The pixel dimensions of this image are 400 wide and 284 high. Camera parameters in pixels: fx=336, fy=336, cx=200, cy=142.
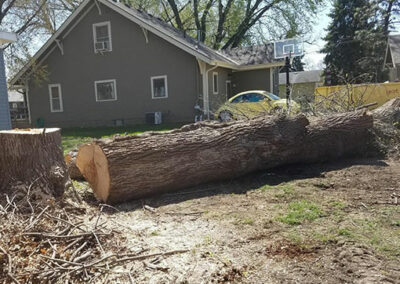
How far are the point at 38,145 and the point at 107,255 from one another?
→ 195 cm

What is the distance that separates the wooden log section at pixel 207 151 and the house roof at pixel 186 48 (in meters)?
9.91

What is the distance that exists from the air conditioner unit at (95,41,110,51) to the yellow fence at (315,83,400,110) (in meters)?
11.3

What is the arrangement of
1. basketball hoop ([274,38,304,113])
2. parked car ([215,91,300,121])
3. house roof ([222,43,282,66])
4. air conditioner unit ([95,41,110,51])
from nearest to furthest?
parked car ([215,91,300,121])
basketball hoop ([274,38,304,113])
air conditioner unit ([95,41,110,51])
house roof ([222,43,282,66])

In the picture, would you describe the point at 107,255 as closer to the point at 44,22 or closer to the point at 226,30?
the point at 44,22

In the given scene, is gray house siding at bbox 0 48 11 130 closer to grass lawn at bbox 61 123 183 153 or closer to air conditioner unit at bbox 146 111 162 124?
grass lawn at bbox 61 123 183 153

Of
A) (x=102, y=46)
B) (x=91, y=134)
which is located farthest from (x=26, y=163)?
(x=102, y=46)

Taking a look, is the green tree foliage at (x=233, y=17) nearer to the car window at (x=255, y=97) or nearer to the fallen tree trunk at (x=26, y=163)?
the car window at (x=255, y=97)

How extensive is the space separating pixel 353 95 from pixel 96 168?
275 inches

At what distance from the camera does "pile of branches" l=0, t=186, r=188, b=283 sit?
255cm

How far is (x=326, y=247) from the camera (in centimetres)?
293

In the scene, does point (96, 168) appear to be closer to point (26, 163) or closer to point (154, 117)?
point (26, 163)

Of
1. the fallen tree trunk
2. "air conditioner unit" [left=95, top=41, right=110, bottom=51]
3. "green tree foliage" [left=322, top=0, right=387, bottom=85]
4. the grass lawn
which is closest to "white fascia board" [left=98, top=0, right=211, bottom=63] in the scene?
"air conditioner unit" [left=95, top=41, right=110, bottom=51]

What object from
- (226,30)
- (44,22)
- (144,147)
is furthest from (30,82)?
(144,147)

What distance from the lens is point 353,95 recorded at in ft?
28.8
